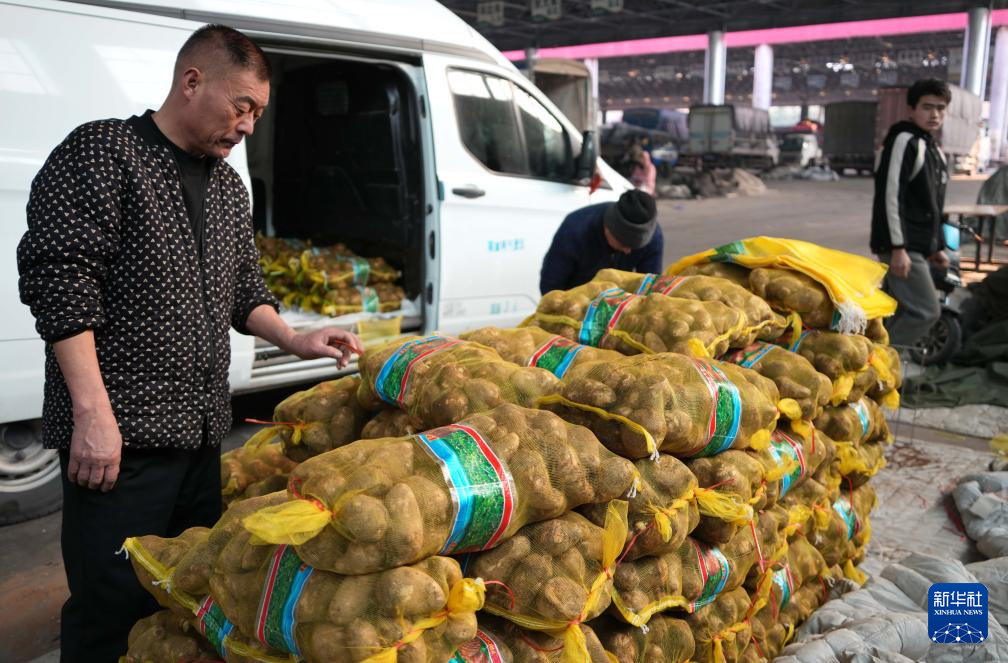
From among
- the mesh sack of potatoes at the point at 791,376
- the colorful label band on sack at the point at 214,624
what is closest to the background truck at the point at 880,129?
the mesh sack of potatoes at the point at 791,376

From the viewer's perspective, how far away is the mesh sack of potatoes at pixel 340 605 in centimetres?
158

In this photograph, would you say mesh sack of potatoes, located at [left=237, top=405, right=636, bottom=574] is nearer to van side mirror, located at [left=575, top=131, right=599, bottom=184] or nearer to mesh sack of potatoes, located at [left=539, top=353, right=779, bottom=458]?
mesh sack of potatoes, located at [left=539, top=353, right=779, bottom=458]

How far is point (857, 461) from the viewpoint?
3342 millimetres

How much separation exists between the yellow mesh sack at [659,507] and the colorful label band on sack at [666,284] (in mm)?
1048

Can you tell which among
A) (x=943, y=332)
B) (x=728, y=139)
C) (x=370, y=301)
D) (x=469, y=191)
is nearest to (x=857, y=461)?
(x=469, y=191)

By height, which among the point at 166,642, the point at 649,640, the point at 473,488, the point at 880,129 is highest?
the point at 880,129

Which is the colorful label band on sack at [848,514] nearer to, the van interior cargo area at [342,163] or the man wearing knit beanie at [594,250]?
the man wearing knit beanie at [594,250]

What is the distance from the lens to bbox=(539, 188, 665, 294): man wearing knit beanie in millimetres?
4082

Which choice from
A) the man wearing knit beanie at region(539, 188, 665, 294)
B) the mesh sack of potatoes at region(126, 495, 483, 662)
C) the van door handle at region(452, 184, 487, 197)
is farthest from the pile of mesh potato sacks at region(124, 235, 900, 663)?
the van door handle at region(452, 184, 487, 197)

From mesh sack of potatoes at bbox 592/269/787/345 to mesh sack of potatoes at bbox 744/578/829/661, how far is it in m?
0.91

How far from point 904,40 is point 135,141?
157ft

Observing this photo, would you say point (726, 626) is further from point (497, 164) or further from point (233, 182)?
point (497, 164)

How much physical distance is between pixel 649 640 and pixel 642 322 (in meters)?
1.05

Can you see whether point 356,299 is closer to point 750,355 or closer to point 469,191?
point 469,191
